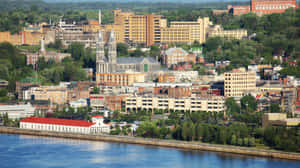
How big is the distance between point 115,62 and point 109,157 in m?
15.0

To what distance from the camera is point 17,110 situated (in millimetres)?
31703

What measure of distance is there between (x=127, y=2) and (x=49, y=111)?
30794 millimetres

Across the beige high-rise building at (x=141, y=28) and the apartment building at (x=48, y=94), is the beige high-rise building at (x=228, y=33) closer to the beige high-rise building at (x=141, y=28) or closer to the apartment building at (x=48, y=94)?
the beige high-rise building at (x=141, y=28)

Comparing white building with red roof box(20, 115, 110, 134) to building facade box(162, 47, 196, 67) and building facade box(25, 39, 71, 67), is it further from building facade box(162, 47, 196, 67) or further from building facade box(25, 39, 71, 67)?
building facade box(162, 47, 196, 67)

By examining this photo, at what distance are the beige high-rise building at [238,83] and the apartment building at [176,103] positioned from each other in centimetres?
175

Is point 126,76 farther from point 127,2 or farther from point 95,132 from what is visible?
point 127,2

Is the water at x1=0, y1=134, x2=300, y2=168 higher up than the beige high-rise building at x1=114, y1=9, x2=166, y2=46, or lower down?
lower down

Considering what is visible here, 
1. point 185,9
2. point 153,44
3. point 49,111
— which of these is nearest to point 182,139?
point 49,111

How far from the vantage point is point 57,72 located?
38.9 metres

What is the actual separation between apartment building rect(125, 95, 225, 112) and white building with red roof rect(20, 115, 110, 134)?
420 cm

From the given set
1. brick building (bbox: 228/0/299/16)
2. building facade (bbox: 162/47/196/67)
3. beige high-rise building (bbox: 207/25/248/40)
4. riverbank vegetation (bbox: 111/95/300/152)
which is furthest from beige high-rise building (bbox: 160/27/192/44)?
riverbank vegetation (bbox: 111/95/300/152)

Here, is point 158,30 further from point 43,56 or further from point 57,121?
point 57,121

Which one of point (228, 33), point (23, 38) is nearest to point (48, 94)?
point (23, 38)

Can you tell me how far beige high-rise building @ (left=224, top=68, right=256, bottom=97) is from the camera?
111ft
